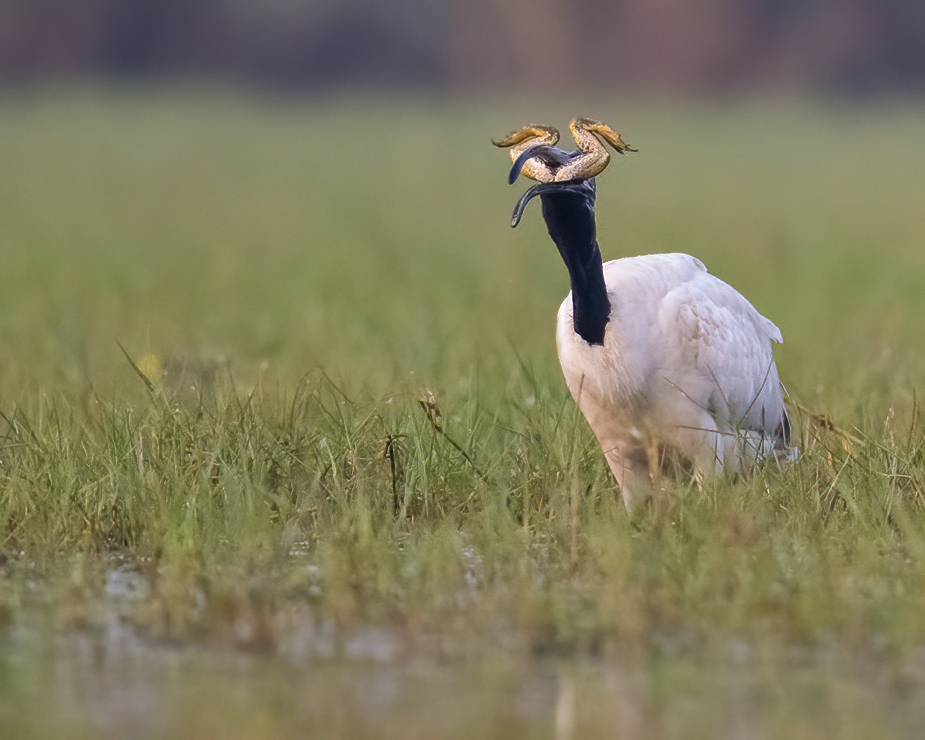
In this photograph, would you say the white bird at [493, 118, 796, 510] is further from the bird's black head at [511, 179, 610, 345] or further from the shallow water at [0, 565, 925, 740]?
the shallow water at [0, 565, 925, 740]

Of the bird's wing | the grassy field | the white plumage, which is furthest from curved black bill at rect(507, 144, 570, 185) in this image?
the grassy field

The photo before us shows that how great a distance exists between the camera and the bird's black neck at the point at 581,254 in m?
4.40

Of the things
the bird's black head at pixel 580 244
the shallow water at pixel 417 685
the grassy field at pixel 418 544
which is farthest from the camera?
the bird's black head at pixel 580 244

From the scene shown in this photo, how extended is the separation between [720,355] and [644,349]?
261 mm

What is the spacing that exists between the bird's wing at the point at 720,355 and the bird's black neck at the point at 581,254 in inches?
Result: 8.3

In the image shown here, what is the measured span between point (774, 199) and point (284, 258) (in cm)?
592

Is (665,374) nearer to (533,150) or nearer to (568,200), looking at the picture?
(568,200)

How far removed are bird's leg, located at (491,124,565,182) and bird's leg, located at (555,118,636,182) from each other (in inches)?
1.4

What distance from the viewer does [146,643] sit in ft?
12.3

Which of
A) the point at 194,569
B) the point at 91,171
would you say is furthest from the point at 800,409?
the point at 91,171

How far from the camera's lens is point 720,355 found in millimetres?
4758

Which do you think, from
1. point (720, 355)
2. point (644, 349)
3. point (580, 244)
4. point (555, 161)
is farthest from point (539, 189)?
point (720, 355)

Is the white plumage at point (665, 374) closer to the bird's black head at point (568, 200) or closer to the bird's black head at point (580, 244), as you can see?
the bird's black head at point (580, 244)

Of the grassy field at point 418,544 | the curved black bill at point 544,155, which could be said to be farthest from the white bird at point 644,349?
the grassy field at point 418,544
